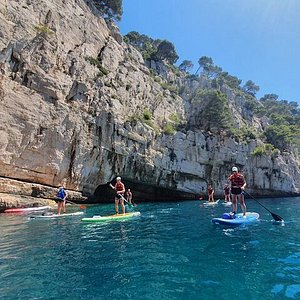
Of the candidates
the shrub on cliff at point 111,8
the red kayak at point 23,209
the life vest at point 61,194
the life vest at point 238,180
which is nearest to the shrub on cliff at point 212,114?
the shrub on cliff at point 111,8

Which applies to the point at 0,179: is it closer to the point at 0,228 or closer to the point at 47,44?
the point at 0,228

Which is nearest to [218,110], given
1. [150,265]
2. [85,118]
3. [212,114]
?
[212,114]

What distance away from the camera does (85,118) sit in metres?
31.1

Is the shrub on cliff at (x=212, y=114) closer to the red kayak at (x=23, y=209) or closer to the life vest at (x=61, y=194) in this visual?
the red kayak at (x=23, y=209)

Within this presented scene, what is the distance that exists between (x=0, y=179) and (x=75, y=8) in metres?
27.8

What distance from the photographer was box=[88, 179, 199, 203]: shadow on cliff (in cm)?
3803

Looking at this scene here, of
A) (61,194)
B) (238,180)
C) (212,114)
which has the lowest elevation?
(61,194)

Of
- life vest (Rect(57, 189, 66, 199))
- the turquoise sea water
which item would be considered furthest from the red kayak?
the turquoise sea water

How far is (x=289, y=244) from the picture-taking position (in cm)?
1023

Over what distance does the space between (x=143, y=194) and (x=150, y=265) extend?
34600mm

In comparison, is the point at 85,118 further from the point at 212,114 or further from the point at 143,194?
the point at 212,114

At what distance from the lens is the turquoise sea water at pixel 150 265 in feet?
19.2

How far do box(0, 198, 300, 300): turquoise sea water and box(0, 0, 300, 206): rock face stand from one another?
50.6 ft

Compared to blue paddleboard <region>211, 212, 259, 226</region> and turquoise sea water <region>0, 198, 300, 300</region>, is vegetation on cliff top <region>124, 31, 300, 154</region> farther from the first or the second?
turquoise sea water <region>0, 198, 300, 300</region>
